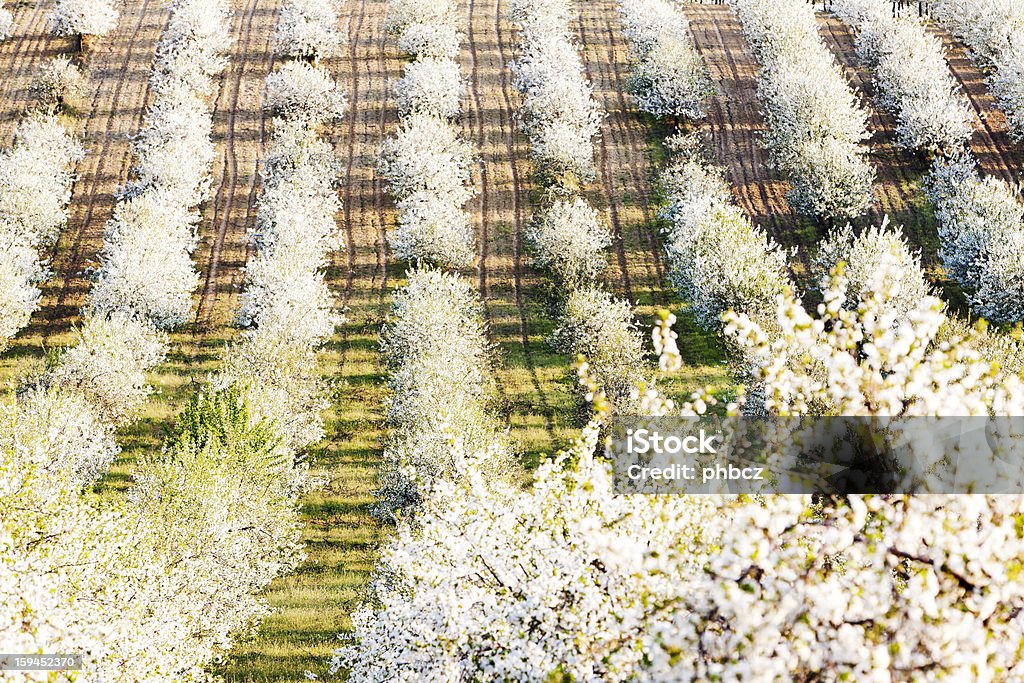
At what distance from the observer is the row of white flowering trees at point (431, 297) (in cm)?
3769

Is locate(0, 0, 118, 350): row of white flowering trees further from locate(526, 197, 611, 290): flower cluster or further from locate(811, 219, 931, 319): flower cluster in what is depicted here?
locate(811, 219, 931, 319): flower cluster

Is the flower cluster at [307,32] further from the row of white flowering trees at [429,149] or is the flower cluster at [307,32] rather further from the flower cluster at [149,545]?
the flower cluster at [149,545]

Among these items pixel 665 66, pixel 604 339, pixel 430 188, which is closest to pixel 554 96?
pixel 665 66

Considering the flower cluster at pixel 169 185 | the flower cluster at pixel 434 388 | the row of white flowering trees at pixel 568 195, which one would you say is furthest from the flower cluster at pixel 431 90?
the flower cluster at pixel 434 388

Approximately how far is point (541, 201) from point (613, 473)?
38.2 metres

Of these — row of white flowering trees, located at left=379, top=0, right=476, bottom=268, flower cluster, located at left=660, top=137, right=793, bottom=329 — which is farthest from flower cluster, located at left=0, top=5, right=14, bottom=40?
flower cluster, located at left=660, top=137, right=793, bottom=329

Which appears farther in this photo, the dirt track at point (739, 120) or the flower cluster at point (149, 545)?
the dirt track at point (739, 120)

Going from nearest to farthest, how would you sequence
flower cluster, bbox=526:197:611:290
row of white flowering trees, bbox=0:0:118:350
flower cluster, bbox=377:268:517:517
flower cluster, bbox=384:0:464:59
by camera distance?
flower cluster, bbox=377:268:517:517
row of white flowering trees, bbox=0:0:118:350
flower cluster, bbox=526:197:611:290
flower cluster, bbox=384:0:464:59

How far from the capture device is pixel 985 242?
5256cm

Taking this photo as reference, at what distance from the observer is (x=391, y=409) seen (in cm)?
4384

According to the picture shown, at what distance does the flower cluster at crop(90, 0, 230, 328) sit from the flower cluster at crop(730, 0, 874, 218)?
134 feet

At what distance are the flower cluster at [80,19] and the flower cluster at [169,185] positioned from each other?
19.2 feet

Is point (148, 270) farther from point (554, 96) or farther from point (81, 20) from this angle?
point (81, 20)

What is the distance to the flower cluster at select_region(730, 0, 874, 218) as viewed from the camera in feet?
193
